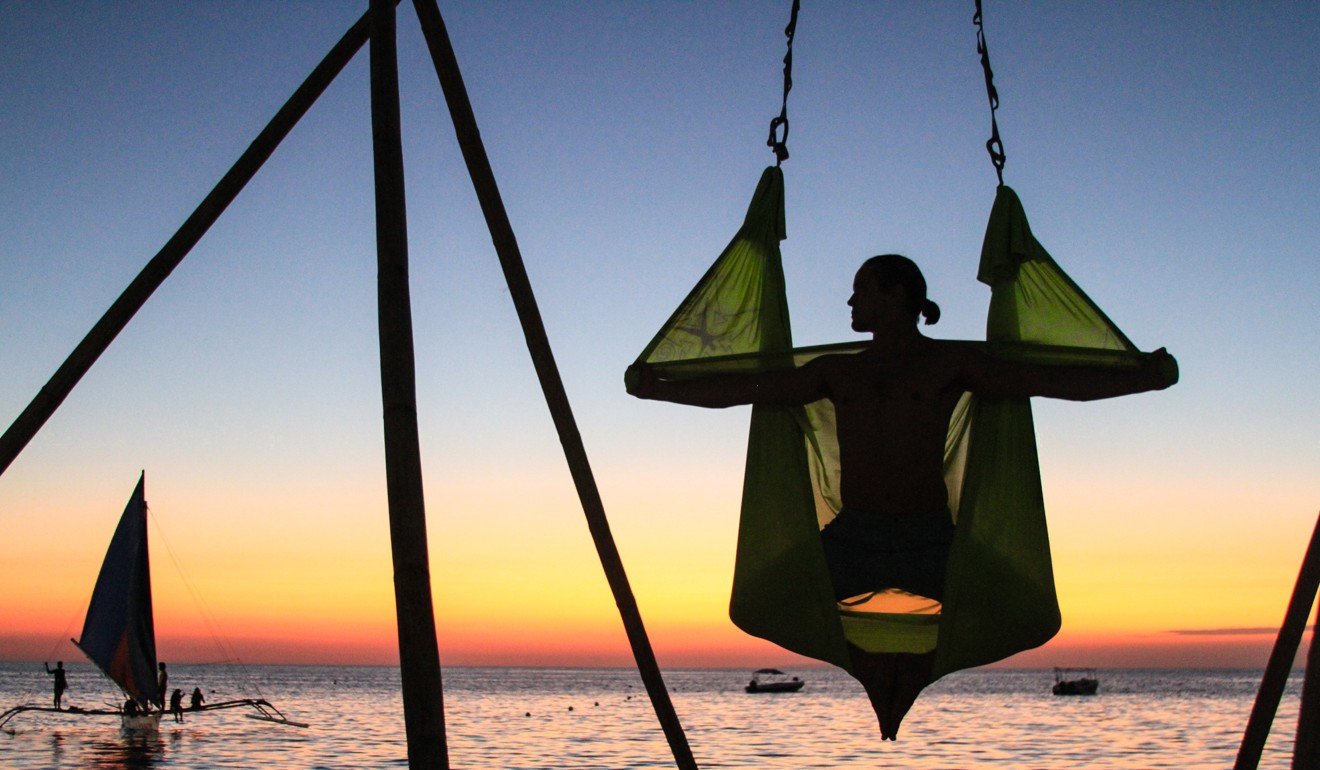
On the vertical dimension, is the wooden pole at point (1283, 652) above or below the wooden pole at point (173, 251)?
below

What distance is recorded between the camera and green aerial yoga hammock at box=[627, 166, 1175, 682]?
3.68 metres

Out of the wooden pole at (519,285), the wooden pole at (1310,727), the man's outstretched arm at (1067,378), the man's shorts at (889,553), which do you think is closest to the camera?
the wooden pole at (1310,727)

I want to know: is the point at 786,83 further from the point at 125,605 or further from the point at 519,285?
the point at 125,605

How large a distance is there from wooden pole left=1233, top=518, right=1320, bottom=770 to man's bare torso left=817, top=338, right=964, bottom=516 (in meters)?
1.03

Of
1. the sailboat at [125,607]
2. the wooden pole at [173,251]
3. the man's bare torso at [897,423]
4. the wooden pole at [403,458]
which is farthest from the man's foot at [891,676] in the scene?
the sailboat at [125,607]

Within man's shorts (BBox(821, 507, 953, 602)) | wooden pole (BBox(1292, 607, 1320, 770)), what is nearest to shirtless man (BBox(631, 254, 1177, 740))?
man's shorts (BBox(821, 507, 953, 602))

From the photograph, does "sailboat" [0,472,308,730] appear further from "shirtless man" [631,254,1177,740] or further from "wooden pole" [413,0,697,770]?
"shirtless man" [631,254,1177,740]

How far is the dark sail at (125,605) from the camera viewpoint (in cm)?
2589

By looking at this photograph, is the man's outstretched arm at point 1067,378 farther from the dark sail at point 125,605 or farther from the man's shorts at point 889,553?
the dark sail at point 125,605

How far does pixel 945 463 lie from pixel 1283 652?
3.68 feet

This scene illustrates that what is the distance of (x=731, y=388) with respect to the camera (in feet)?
12.9

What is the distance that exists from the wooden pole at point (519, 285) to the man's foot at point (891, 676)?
823 mm

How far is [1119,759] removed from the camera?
115 feet

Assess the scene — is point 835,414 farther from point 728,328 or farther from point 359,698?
point 359,698
